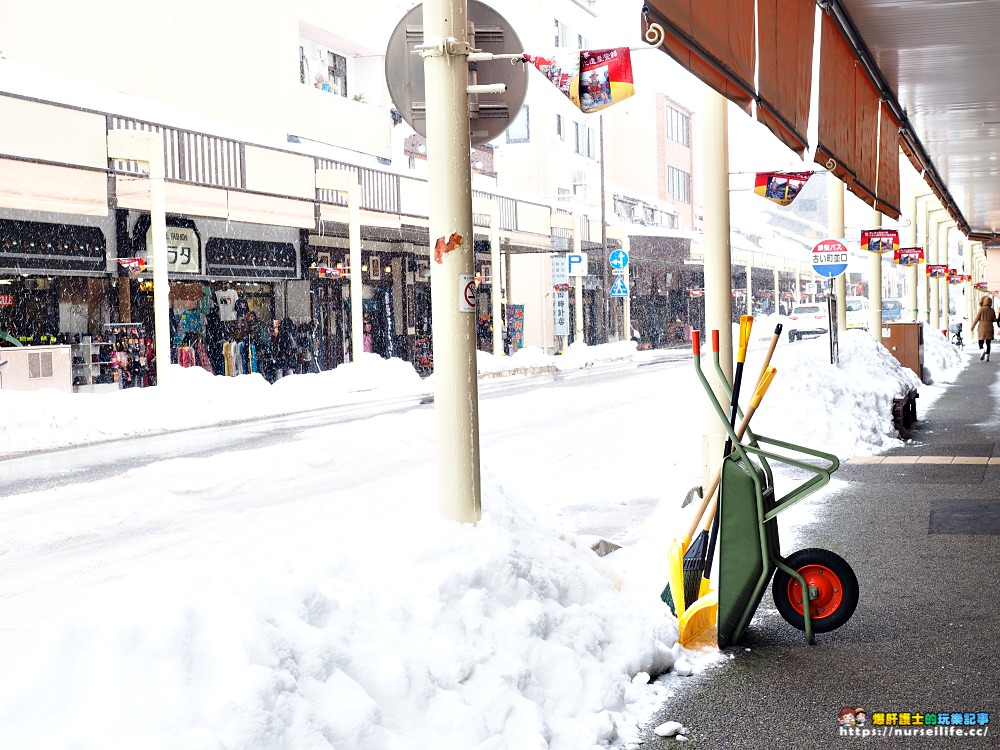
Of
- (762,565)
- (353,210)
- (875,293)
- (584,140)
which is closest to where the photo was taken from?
(762,565)

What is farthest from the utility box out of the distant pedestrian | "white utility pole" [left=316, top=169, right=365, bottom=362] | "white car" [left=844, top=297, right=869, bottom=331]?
"white car" [left=844, top=297, right=869, bottom=331]

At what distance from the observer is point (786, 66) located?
8594 millimetres

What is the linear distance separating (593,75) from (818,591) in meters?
3.19

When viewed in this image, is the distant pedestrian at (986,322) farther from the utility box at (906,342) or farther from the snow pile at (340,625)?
the snow pile at (340,625)

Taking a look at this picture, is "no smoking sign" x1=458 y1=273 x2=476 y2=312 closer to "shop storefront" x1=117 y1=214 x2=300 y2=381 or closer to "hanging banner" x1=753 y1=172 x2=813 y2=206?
"hanging banner" x1=753 y1=172 x2=813 y2=206

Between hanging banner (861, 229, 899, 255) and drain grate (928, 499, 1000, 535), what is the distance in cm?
1271

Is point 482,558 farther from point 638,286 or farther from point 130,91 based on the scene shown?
point 638,286

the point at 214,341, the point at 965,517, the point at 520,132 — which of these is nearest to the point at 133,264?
the point at 214,341

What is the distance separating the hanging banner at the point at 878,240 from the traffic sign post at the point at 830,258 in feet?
10.5

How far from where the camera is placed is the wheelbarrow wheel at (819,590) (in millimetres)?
5648

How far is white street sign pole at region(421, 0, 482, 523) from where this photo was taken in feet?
18.6

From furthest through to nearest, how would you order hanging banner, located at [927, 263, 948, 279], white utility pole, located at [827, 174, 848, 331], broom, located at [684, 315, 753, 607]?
hanging banner, located at [927, 263, 948, 279] < white utility pole, located at [827, 174, 848, 331] < broom, located at [684, 315, 753, 607]

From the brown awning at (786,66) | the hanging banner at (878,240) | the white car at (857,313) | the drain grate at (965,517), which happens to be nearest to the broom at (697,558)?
the brown awning at (786,66)

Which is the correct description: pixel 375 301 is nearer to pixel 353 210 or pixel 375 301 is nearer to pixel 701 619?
pixel 353 210
